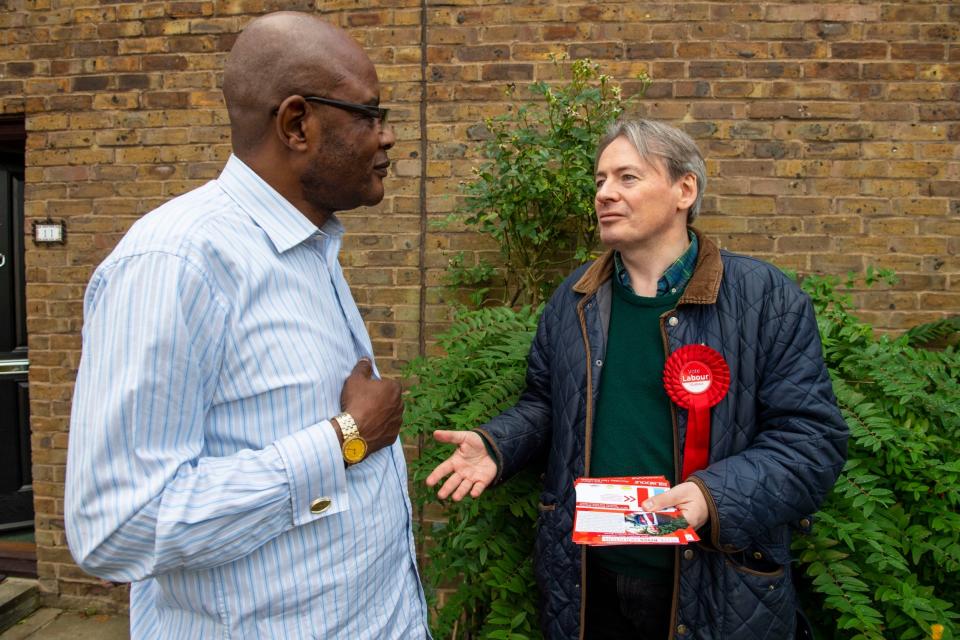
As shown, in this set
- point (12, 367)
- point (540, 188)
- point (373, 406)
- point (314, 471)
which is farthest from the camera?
point (12, 367)

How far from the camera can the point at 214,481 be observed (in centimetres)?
108

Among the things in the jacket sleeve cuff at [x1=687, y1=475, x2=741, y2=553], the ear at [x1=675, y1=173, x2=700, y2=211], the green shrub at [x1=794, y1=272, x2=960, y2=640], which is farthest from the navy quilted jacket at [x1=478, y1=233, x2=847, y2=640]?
the green shrub at [x1=794, y1=272, x2=960, y2=640]

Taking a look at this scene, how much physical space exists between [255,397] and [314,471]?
0.60 ft

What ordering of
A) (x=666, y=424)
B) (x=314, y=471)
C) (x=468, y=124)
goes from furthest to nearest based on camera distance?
(x=468, y=124) → (x=666, y=424) → (x=314, y=471)

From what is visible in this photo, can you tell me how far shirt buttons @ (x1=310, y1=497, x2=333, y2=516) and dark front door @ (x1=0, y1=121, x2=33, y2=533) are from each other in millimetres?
4265

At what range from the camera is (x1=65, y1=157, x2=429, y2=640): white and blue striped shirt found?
1033 mm

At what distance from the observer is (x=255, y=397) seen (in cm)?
118

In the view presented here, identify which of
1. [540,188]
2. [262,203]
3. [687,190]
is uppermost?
[540,188]

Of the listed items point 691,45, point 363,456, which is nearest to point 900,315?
point 691,45

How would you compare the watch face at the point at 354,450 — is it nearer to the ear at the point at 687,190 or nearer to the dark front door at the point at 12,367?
the ear at the point at 687,190

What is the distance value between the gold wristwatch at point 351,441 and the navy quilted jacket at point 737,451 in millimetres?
726

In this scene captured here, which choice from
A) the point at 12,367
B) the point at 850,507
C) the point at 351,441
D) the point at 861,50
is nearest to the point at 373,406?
the point at 351,441

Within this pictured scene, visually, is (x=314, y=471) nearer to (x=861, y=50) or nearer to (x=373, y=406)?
(x=373, y=406)

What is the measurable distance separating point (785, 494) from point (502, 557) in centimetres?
97
